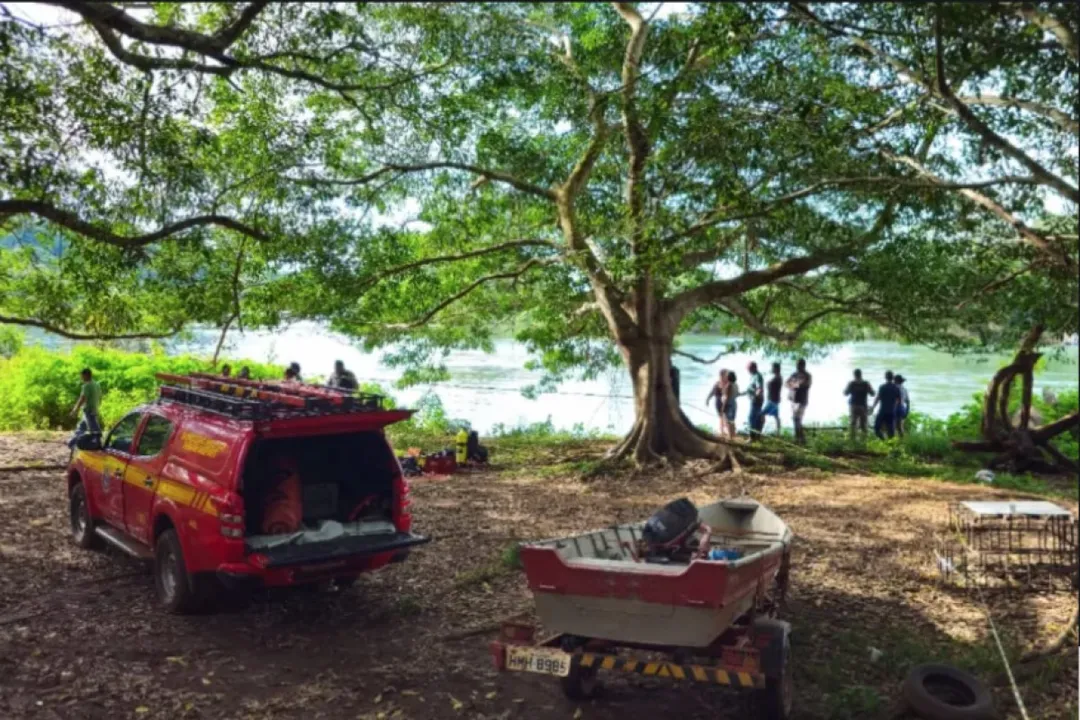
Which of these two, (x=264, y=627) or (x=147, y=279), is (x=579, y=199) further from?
(x=264, y=627)

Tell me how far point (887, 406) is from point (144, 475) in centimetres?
1596

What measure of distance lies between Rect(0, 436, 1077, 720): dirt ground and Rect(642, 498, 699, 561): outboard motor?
92 cm

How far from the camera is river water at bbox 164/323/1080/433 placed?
26703 mm

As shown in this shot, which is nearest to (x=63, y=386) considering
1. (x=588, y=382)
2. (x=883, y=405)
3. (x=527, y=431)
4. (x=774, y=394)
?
(x=527, y=431)

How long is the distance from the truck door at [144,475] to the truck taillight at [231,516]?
130 cm

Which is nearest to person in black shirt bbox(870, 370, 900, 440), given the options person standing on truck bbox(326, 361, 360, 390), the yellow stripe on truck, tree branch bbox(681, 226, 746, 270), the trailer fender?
tree branch bbox(681, 226, 746, 270)

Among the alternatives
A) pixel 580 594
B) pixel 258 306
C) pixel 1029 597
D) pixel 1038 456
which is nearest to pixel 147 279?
pixel 258 306

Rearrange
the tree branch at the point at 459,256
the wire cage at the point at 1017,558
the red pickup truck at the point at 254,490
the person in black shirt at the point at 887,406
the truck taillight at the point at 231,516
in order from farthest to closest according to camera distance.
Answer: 1. the person in black shirt at the point at 887,406
2. the tree branch at the point at 459,256
3. the wire cage at the point at 1017,558
4. the red pickup truck at the point at 254,490
5. the truck taillight at the point at 231,516

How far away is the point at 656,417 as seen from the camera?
56.2 ft

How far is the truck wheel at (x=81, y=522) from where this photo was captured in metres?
9.60

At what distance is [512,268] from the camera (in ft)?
61.0

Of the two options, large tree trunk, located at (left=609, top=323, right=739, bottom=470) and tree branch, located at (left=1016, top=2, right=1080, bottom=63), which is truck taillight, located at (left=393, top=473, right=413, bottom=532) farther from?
large tree trunk, located at (left=609, top=323, right=739, bottom=470)


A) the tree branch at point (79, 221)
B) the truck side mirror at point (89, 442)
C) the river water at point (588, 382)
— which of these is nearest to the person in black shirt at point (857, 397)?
the river water at point (588, 382)

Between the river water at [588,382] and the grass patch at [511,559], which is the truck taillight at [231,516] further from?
the river water at [588,382]
